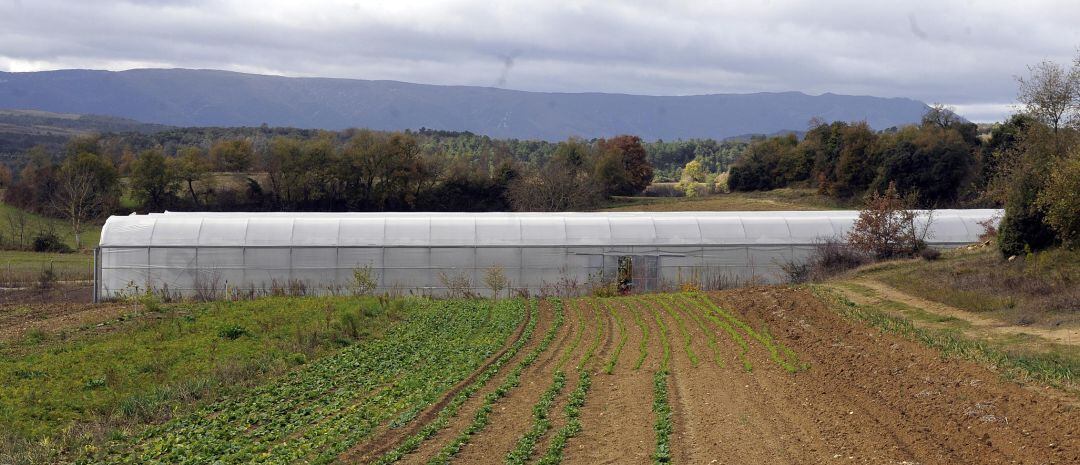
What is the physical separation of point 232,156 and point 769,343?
59533mm

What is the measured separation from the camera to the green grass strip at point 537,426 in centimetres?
1084

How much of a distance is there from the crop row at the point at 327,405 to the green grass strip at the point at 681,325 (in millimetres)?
3844

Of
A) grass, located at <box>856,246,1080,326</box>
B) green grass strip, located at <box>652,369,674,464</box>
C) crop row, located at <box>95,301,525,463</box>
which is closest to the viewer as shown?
green grass strip, located at <box>652,369,674,464</box>

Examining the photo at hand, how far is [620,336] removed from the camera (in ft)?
65.8

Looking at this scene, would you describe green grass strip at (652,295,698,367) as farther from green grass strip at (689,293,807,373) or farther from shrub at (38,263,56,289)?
shrub at (38,263,56,289)

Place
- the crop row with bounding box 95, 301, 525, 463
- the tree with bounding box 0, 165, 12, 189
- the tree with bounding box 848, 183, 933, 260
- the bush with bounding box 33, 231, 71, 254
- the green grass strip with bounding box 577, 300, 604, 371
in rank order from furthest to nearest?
the tree with bounding box 0, 165, 12, 189
the bush with bounding box 33, 231, 71, 254
the tree with bounding box 848, 183, 933, 260
the green grass strip with bounding box 577, 300, 604, 371
the crop row with bounding box 95, 301, 525, 463

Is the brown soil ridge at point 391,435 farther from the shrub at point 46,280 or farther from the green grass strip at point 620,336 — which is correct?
the shrub at point 46,280

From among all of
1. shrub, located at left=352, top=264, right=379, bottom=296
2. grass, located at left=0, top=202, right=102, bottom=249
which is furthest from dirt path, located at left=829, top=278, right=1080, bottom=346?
grass, located at left=0, top=202, right=102, bottom=249

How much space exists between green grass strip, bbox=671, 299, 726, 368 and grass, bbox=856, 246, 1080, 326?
5.27m

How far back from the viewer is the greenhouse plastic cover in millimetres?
31797

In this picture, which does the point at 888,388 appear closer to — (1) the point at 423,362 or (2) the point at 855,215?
(1) the point at 423,362

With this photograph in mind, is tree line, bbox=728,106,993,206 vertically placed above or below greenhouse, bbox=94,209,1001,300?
above

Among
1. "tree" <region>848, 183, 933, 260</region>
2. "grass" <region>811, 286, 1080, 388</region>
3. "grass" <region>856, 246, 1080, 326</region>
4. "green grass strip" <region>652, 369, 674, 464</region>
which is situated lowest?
"green grass strip" <region>652, 369, 674, 464</region>

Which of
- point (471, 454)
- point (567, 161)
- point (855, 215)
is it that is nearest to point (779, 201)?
point (567, 161)
